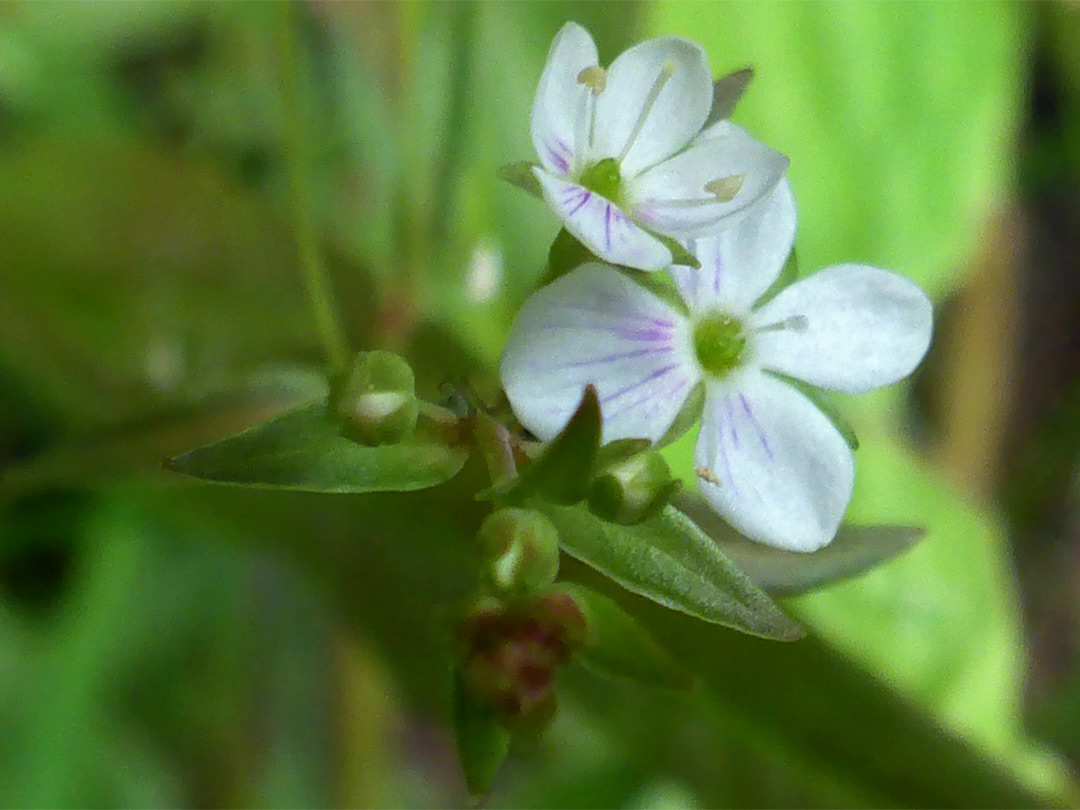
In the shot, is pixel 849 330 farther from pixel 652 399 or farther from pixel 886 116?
pixel 886 116

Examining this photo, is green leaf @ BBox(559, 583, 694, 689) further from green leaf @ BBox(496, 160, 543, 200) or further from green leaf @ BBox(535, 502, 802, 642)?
green leaf @ BBox(496, 160, 543, 200)

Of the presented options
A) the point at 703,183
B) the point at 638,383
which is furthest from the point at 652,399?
the point at 703,183

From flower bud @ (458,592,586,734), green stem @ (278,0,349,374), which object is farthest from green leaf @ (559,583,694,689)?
green stem @ (278,0,349,374)

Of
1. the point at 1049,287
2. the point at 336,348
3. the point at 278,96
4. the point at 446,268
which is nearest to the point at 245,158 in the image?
the point at 278,96

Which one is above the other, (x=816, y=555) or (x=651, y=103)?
(x=651, y=103)

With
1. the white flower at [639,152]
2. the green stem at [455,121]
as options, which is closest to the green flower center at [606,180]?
the white flower at [639,152]

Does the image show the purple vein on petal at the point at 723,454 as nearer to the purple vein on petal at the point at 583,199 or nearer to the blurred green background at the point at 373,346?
the purple vein on petal at the point at 583,199
